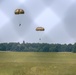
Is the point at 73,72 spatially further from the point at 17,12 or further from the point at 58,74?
the point at 17,12

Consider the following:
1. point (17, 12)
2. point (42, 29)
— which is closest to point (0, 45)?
point (42, 29)

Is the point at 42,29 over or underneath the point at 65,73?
over

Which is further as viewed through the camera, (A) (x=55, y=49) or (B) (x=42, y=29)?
(A) (x=55, y=49)

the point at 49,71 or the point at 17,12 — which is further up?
the point at 17,12

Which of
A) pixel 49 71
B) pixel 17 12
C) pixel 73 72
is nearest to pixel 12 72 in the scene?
pixel 49 71

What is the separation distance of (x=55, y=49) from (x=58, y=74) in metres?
138

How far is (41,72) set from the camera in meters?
46.8

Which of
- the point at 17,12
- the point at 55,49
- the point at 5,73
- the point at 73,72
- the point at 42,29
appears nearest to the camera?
the point at 5,73

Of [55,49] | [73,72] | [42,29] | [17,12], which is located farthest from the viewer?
[55,49]

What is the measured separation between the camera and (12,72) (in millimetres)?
46375

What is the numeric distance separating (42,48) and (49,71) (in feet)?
473

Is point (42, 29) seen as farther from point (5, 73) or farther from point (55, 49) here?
point (55, 49)

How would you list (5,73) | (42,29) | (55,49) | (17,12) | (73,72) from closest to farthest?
(5,73), (73,72), (17,12), (42,29), (55,49)

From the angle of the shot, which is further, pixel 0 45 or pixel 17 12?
pixel 0 45
